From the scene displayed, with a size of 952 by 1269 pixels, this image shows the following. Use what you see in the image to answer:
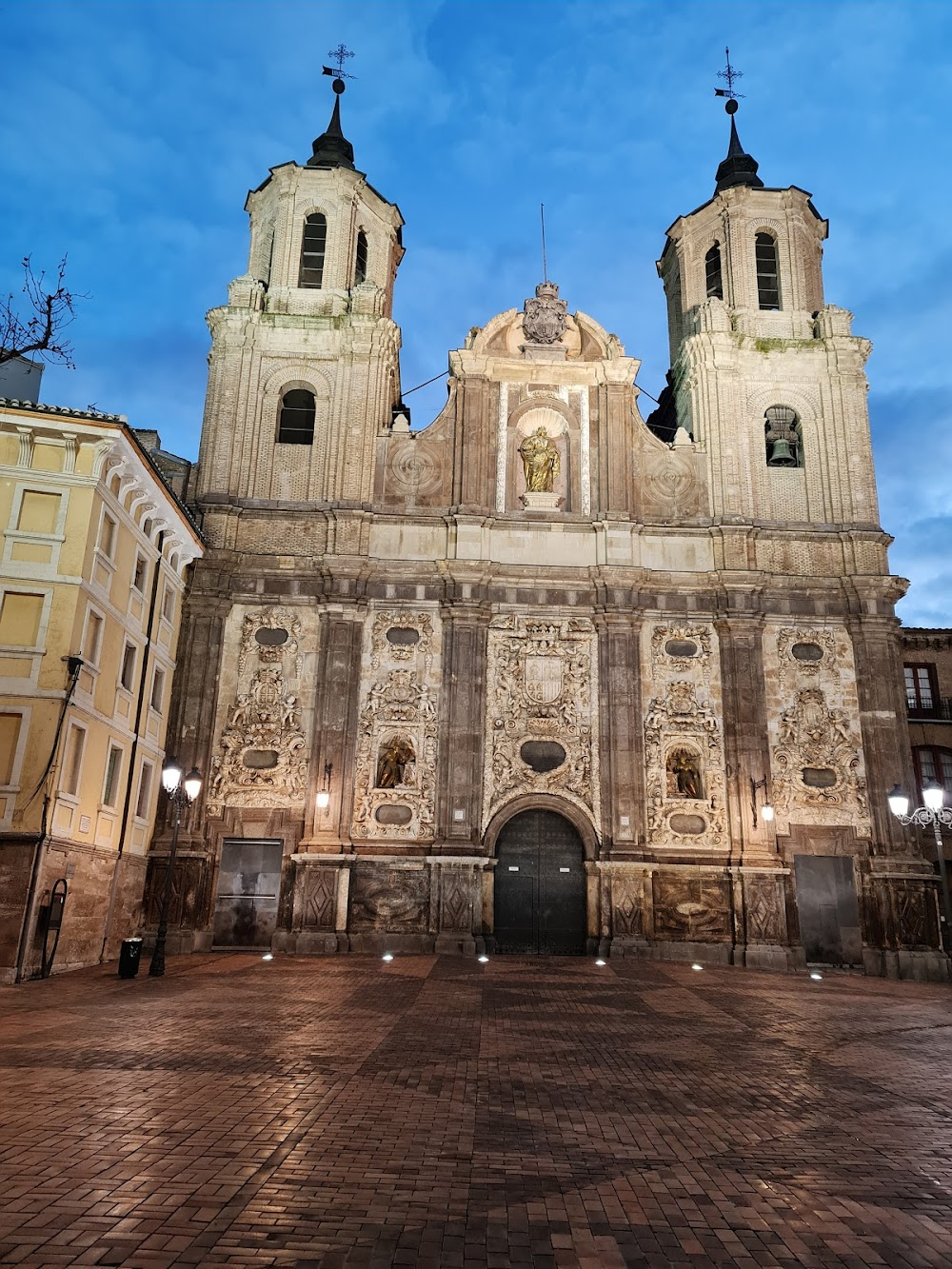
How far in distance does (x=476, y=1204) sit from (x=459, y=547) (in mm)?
25086

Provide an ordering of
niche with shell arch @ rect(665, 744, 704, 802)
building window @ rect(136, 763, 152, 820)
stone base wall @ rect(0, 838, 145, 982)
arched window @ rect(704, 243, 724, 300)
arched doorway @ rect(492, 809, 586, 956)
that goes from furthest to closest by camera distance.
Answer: arched window @ rect(704, 243, 724, 300) < niche with shell arch @ rect(665, 744, 704, 802) < arched doorway @ rect(492, 809, 586, 956) < building window @ rect(136, 763, 152, 820) < stone base wall @ rect(0, 838, 145, 982)

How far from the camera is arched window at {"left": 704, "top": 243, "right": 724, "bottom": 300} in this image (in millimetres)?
36062

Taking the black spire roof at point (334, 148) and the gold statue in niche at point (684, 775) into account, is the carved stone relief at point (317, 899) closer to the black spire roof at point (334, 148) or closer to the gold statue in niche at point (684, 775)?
the gold statue in niche at point (684, 775)

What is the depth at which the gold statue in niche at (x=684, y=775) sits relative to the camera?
95.2ft

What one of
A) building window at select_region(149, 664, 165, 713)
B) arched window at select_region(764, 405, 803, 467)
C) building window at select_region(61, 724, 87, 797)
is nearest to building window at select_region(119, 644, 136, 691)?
building window at select_region(149, 664, 165, 713)

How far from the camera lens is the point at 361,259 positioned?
35656 millimetres

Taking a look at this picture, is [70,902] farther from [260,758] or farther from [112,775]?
[260,758]

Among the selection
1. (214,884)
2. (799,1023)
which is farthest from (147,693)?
(799,1023)

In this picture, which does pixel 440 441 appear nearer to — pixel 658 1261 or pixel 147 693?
pixel 147 693

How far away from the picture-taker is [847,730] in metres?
29.5

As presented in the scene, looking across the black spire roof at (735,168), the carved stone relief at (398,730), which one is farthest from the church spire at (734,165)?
the carved stone relief at (398,730)

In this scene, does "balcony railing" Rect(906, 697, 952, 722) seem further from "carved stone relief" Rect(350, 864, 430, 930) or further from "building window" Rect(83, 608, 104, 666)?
"building window" Rect(83, 608, 104, 666)

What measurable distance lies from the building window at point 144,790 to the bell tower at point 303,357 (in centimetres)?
753

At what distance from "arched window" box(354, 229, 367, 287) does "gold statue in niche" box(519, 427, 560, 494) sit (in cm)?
935
